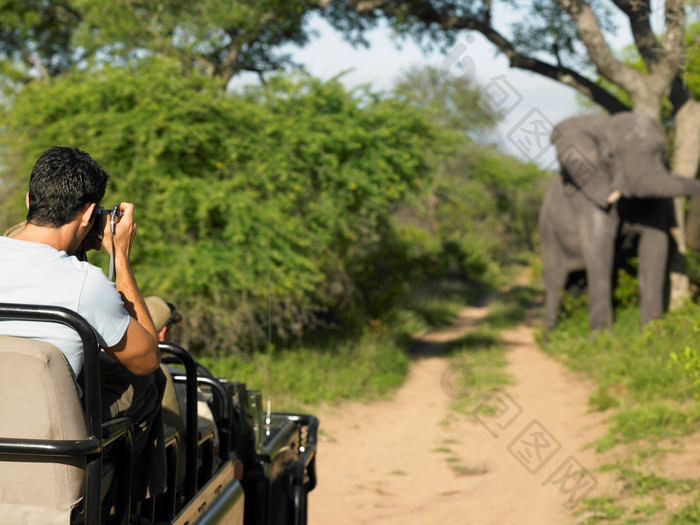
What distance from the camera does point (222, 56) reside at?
15.4 m

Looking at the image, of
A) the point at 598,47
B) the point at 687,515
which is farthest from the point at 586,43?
the point at 687,515

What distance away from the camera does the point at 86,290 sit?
7.26 ft

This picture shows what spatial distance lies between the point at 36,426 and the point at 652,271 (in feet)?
32.2

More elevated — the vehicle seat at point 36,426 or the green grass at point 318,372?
the vehicle seat at point 36,426

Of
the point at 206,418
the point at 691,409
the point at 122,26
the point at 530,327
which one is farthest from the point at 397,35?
the point at 206,418

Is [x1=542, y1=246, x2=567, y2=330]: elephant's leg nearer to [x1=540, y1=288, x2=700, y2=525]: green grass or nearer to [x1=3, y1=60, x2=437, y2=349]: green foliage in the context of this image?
[x1=540, y1=288, x2=700, y2=525]: green grass

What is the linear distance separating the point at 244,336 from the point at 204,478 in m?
6.34

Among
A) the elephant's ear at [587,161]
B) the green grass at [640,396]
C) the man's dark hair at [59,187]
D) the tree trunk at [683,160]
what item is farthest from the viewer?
the tree trunk at [683,160]

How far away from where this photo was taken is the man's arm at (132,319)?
2.28 m

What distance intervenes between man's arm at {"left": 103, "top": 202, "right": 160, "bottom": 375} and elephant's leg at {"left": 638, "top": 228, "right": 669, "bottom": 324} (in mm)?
9194

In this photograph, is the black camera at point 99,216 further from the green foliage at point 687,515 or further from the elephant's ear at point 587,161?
the elephant's ear at point 587,161

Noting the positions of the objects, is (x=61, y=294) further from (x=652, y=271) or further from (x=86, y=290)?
(x=652, y=271)

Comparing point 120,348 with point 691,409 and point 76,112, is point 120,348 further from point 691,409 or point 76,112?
point 76,112

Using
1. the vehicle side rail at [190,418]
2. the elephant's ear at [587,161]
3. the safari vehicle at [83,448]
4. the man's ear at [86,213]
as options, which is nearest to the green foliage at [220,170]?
the elephant's ear at [587,161]
